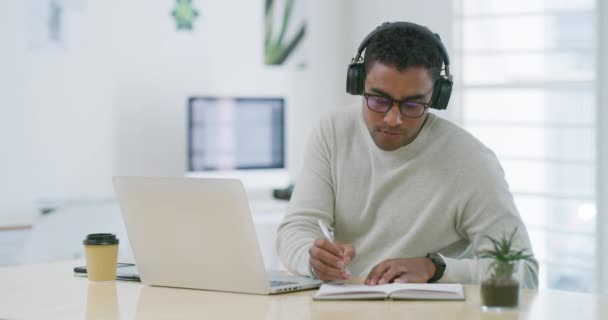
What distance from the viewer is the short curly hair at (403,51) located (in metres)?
2.12

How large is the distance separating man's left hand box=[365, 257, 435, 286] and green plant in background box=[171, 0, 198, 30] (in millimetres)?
3112

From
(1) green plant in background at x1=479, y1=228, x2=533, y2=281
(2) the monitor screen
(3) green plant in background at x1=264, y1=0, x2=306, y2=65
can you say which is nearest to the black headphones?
(1) green plant in background at x1=479, y1=228, x2=533, y2=281

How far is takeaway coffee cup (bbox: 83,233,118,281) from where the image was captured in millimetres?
2039

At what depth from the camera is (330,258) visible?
1.88 metres

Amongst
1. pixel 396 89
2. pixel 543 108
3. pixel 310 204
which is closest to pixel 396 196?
pixel 310 204

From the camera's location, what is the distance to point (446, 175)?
2.24 metres

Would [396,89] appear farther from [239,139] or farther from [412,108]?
[239,139]

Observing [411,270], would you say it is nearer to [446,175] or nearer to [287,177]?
[446,175]

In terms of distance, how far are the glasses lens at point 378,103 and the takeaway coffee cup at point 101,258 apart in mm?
634

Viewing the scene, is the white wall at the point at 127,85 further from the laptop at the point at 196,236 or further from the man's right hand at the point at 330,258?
the man's right hand at the point at 330,258

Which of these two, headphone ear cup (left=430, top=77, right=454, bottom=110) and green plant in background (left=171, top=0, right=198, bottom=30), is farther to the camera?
green plant in background (left=171, top=0, right=198, bottom=30)

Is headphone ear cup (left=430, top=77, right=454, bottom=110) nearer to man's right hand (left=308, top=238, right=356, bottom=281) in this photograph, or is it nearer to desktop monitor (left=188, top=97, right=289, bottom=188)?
man's right hand (left=308, top=238, right=356, bottom=281)

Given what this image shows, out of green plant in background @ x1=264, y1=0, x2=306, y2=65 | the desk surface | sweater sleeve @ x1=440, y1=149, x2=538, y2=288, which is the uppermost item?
green plant in background @ x1=264, y1=0, x2=306, y2=65

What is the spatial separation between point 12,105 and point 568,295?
3.10m
